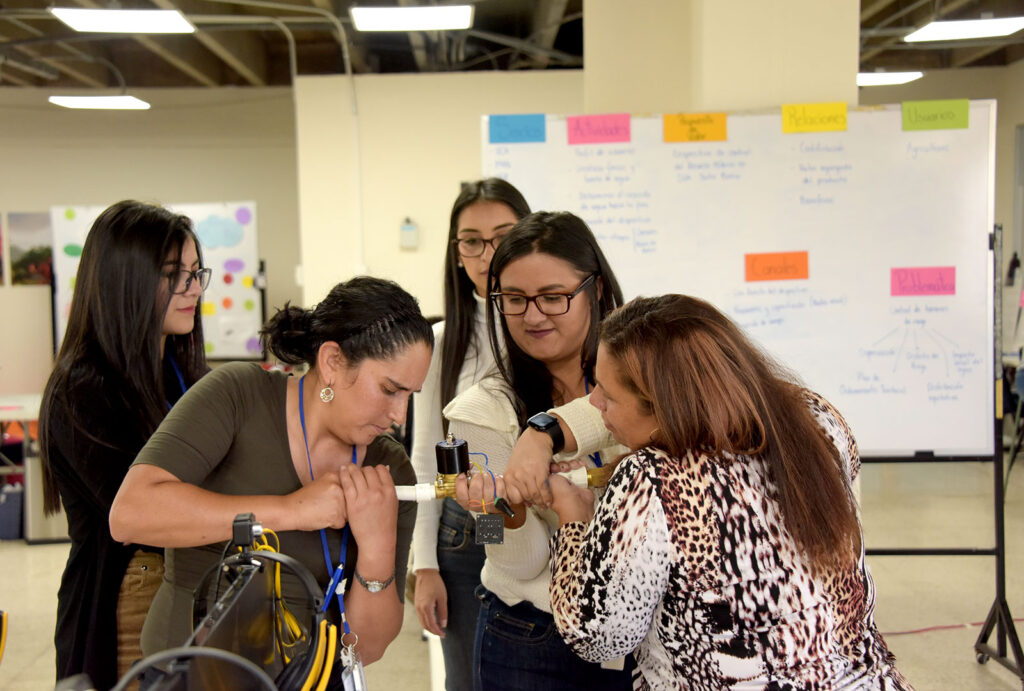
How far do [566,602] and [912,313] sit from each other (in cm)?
236

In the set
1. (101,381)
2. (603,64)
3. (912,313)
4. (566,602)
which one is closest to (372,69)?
(603,64)

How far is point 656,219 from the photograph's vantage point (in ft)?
9.84

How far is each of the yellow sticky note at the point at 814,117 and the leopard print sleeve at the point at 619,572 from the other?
2.26 meters

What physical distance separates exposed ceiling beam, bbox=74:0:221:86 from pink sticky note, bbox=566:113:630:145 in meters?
3.76

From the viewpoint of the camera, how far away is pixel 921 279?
3008mm

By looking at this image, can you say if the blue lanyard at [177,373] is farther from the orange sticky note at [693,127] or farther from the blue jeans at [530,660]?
the orange sticky note at [693,127]

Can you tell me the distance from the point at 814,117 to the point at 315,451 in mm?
2372

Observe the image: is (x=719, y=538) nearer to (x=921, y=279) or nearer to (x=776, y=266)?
(x=776, y=266)

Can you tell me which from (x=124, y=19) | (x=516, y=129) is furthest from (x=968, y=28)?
(x=124, y=19)

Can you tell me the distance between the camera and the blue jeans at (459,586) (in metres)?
1.65

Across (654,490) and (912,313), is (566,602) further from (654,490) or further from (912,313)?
(912,313)

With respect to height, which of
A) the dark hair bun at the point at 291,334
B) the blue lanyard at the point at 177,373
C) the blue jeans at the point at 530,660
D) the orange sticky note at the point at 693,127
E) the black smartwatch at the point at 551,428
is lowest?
the blue jeans at the point at 530,660

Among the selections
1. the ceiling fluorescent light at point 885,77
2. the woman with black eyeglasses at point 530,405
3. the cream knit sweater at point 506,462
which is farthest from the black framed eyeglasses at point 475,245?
the ceiling fluorescent light at point 885,77

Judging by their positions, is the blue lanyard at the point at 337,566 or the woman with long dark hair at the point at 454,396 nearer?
the blue lanyard at the point at 337,566
